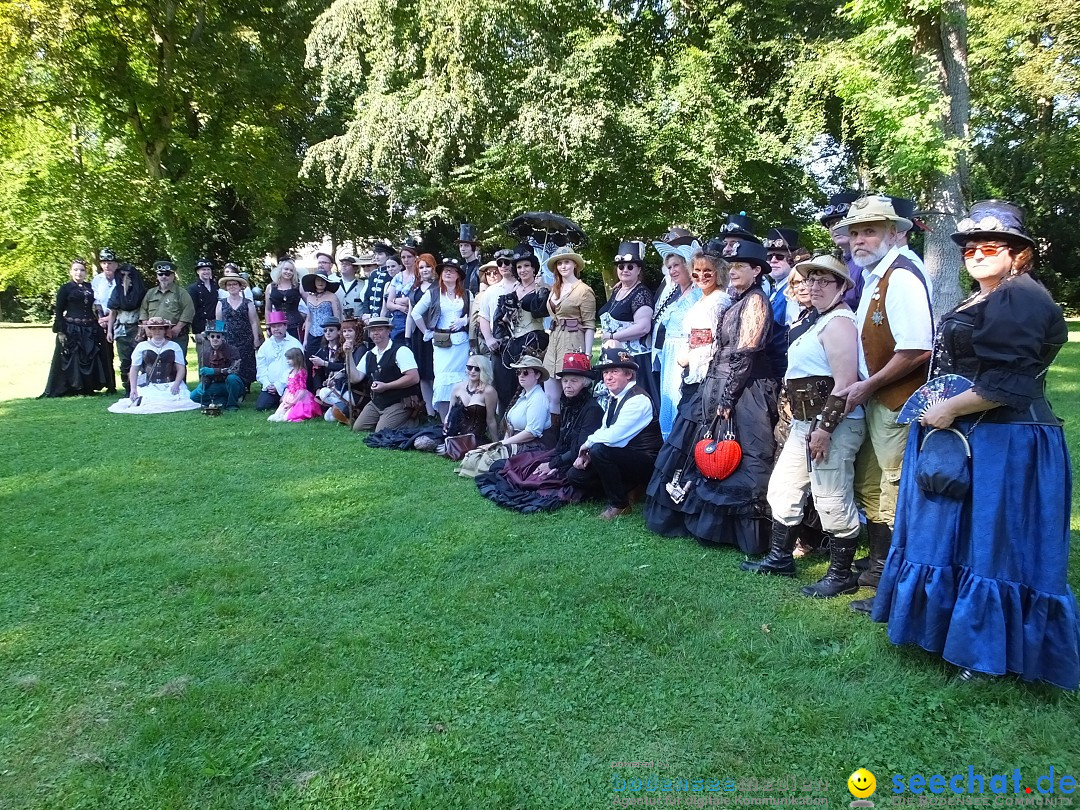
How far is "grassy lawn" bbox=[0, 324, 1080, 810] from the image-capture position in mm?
2516

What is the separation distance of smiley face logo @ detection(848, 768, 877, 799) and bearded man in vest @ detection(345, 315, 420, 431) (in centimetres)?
616

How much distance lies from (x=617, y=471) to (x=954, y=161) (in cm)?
823

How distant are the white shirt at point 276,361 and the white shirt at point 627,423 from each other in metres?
5.42

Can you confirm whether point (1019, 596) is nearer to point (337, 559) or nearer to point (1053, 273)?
point (337, 559)

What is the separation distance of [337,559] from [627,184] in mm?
13869

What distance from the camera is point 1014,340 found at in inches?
105

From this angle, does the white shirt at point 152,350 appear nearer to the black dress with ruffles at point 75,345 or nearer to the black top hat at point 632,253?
A: the black dress with ruffles at point 75,345

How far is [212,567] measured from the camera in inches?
167

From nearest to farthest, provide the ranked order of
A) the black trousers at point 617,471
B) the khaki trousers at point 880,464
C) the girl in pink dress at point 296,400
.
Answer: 1. the khaki trousers at point 880,464
2. the black trousers at point 617,471
3. the girl in pink dress at point 296,400

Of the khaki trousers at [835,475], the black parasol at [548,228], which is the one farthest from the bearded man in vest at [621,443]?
the black parasol at [548,228]

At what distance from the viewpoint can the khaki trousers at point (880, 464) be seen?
3551 millimetres

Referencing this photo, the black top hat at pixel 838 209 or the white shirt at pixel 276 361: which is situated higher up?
the black top hat at pixel 838 209

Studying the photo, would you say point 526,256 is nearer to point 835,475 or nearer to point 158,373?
point 835,475

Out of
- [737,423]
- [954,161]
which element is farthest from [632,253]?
[954,161]
